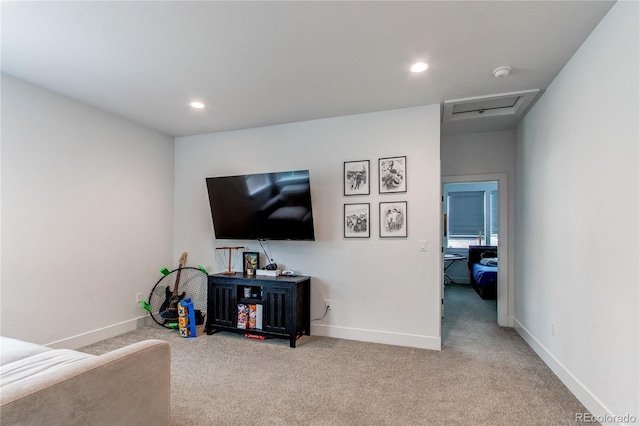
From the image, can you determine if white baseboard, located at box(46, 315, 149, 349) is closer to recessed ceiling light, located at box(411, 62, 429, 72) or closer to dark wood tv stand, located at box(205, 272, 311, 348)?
dark wood tv stand, located at box(205, 272, 311, 348)

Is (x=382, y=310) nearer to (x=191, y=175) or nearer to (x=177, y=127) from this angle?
(x=191, y=175)

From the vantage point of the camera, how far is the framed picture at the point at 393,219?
11.3ft

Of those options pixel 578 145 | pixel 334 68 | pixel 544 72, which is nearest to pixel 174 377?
pixel 334 68

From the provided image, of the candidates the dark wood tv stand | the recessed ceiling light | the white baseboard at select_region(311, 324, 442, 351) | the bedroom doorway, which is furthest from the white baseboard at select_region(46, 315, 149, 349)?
the bedroom doorway

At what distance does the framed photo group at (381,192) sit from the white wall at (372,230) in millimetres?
58

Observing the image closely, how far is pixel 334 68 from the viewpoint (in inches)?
104

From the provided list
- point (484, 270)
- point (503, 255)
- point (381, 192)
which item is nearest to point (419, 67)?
point (381, 192)

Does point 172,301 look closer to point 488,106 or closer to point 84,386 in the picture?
point 84,386

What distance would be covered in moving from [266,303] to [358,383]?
137 cm

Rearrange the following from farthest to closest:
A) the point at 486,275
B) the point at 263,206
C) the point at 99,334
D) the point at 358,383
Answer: the point at 486,275 → the point at 263,206 → the point at 99,334 → the point at 358,383

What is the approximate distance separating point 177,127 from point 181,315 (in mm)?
2392

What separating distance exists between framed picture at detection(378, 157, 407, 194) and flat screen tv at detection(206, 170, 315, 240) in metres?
0.84

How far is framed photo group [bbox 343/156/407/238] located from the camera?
3451mm

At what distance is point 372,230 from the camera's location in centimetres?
357
